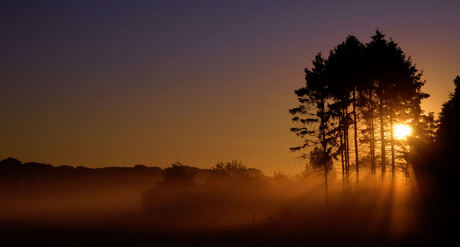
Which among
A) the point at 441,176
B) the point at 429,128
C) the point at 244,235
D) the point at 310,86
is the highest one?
the point at 310,86

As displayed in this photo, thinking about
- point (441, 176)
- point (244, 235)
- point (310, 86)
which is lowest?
point (244, 235)

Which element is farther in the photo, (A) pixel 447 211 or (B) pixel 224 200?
(B) pixel 224 200

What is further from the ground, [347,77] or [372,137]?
[347,77]

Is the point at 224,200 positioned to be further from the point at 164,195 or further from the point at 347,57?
the point at 347,57

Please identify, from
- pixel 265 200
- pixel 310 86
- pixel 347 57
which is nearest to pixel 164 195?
pixel 265 200

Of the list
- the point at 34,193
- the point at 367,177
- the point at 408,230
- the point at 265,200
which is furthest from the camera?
the point at 34,193

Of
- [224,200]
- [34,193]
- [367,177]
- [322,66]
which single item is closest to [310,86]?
[322,66]

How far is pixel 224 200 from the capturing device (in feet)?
246

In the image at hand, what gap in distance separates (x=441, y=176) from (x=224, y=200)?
47026 mm

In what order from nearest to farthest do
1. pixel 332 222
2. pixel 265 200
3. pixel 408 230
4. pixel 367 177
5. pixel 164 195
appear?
1. pixel 408 230
2. pixel 332 222
3. pixel 367 177
4. pixel 265 200
5. pixel 164 195

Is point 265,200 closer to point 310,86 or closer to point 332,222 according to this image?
point 310,86

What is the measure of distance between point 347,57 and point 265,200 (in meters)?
28.1

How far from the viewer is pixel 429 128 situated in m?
55.6

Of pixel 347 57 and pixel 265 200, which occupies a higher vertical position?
pixel 347 57
